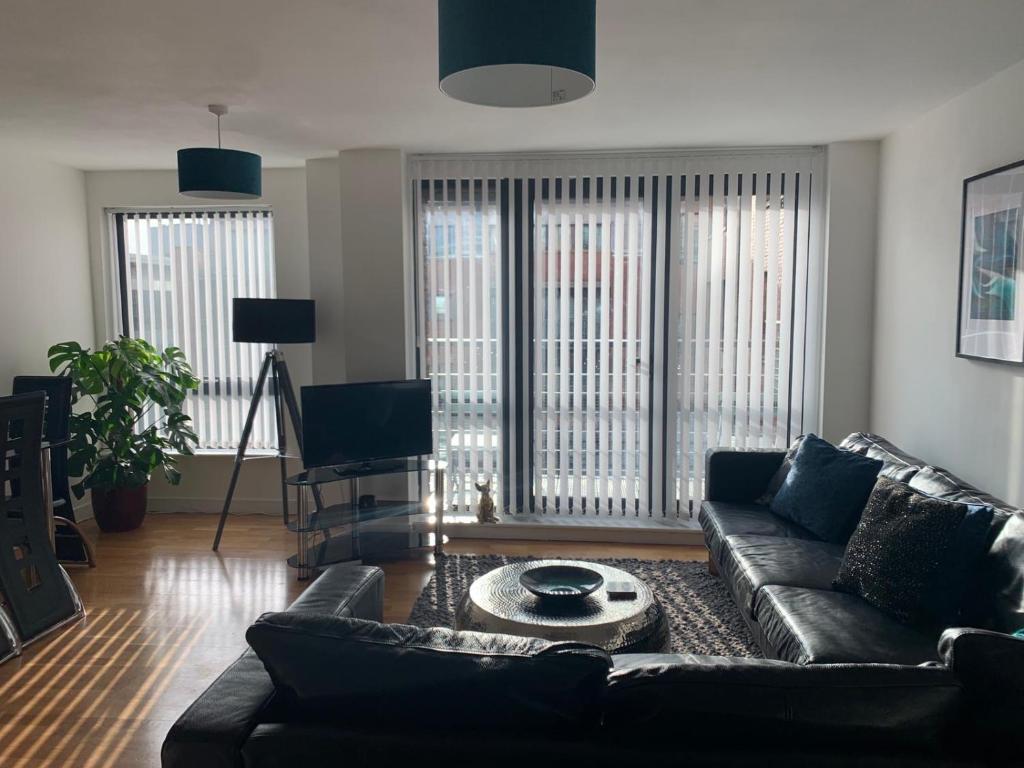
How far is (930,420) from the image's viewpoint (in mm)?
4082

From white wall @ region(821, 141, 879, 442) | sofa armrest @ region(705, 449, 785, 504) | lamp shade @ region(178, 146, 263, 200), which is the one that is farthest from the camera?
white wall @ region(821, 141, 879, 442)

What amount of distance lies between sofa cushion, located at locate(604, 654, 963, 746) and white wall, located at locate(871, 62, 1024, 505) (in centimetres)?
224

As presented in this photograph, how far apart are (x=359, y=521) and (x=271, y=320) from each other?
1439 millimetres

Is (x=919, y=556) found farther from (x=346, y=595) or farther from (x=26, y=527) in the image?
(x=26, y=527)

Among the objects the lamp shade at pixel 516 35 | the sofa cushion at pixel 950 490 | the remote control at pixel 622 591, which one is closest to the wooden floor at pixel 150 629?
the remote control at pixel 622 591

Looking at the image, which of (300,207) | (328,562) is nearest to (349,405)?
(328,562)

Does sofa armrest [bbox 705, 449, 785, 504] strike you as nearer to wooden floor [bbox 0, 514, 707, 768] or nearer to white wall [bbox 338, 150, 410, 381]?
wooden floor [bbox 0, 514, 707, 768]

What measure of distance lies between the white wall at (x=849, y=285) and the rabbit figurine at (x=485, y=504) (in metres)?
2.32

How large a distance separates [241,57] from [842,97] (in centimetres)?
288

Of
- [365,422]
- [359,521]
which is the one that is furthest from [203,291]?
[359,521]

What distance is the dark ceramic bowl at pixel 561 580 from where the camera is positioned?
3.03m

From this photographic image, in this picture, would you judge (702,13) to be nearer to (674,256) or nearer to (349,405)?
(674,256)

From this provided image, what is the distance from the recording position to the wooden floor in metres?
2.93

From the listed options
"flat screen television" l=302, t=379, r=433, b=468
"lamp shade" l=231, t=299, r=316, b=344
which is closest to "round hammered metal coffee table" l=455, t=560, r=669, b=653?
"flat screen television" l=302, t=379, r=433, b=468
